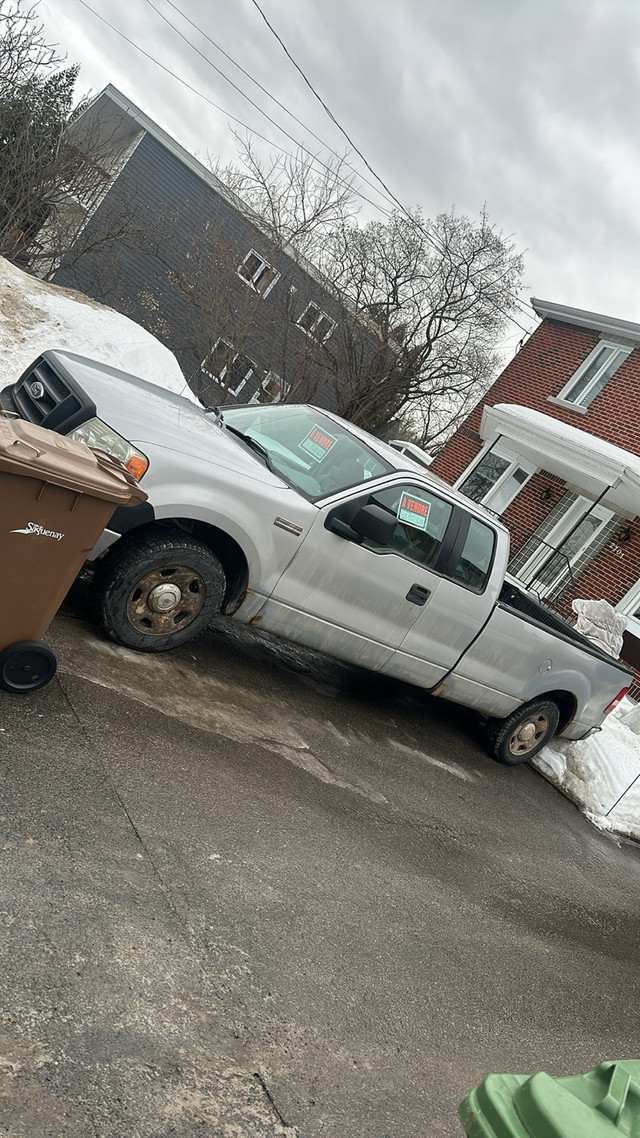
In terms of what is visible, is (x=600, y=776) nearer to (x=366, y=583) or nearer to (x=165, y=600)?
(x=366, y=583)

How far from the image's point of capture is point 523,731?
25.1ft

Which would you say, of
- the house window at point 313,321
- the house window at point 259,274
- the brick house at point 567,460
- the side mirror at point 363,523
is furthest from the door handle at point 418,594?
the house window at point 259,274

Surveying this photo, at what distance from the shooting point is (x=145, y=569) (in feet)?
15.4

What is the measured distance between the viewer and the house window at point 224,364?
21547mm

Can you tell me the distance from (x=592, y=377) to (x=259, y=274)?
30.8 ft

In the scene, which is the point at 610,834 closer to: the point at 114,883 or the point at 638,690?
the point at 114,883

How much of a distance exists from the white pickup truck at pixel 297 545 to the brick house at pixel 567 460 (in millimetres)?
8451

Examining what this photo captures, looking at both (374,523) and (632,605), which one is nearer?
(374,523)

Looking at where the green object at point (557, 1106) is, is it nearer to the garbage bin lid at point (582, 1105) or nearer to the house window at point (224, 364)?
the garbage bin lid at point (582, 1105)

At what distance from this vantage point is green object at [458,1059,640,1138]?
169 cm

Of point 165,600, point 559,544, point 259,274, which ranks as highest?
point 259,274

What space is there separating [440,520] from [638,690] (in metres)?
9.99

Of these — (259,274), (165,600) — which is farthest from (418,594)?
(259,274)

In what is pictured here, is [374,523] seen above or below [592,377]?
below
